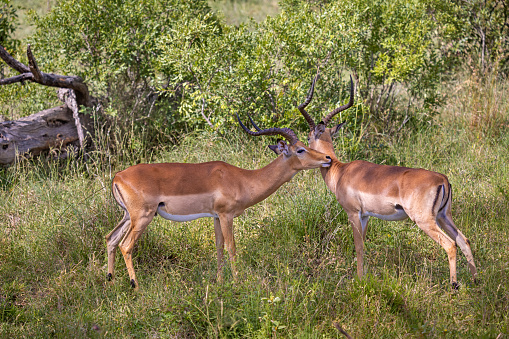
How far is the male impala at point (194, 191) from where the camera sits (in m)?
4.47

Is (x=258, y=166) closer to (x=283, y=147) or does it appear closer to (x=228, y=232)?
(x=283, y=147)

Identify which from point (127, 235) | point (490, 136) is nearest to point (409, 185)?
point (127, 235)

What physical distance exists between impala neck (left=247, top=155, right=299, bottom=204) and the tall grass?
1.64 feet

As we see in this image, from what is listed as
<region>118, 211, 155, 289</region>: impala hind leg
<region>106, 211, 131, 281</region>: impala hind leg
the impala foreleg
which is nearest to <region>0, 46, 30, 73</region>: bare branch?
<region>106, 211, 131, 281</region>: impala hind leg

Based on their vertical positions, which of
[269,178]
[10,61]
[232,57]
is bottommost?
[269,178]

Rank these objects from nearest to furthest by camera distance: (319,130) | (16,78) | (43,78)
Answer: (319,130)
(16,78)
(43,78)

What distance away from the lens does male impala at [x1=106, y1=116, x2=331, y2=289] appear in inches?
176

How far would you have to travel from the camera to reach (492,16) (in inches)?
339

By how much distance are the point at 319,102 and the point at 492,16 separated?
3.68m

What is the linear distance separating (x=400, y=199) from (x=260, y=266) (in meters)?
1.37

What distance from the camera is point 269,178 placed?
4781 mm

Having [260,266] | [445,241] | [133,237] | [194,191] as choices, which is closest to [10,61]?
[133,237]

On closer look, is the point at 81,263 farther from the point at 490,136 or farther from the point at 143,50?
the point at 490,136

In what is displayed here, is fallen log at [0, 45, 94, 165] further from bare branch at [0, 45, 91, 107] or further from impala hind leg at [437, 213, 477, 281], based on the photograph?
impala hind leg at [437, 213, 477, 281]
